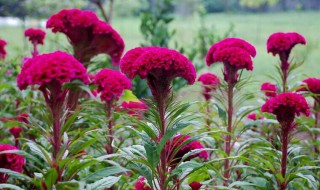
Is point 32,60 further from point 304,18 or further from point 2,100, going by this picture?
point 304,18

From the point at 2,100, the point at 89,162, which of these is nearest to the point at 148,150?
the point at 89,162

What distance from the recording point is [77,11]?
2002 millimetres

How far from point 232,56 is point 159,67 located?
526 mm

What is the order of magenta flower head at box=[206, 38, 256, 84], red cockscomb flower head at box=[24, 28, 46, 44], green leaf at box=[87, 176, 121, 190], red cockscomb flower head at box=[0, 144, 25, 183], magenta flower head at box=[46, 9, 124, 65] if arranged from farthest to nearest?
red cockscomb flower head at box=[24, 28, 46, 44]
magenta flower head at box=[46, 9, 124, 65]
magenta flower head at box=[206, 38, 256, 84]
red cockscomb flower head at box=[0, 144, 25, 183]
green leaf at box=[87, 176, 121, 190]

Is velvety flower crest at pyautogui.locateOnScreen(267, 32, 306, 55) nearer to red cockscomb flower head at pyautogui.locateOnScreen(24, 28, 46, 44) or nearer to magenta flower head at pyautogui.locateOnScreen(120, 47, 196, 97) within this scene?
magenta flower head at pyautogui.locateOnScreen(120, 47, 196, 97)

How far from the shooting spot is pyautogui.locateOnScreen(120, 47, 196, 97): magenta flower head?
132 centimetres

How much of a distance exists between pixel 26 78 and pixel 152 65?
0.32m

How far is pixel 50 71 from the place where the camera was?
3.97ft

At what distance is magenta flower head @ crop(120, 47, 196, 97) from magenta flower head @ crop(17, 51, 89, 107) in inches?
6.1

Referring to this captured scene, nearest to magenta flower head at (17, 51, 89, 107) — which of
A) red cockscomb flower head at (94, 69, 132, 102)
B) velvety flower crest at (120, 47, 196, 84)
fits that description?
velvety flower crest at (120, 47, 196, 84)

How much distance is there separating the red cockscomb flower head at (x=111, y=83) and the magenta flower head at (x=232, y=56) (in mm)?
352

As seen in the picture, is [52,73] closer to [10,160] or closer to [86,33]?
[10,160]

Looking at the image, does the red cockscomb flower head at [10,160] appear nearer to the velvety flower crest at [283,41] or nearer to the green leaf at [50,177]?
the green leaf at [50,177]

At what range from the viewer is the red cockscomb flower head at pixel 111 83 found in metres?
1.80
